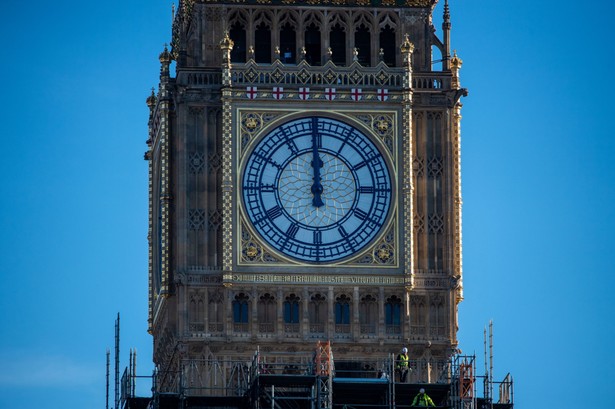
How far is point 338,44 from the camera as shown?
9950cm

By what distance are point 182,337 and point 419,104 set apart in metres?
7.59

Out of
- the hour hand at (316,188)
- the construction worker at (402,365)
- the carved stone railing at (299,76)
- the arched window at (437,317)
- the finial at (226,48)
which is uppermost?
the finial at (226,48)

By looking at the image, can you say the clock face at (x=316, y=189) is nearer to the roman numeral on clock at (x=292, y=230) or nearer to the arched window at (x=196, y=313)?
the roman numeral on clock at (x=292, y=230)

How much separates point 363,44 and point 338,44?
561 millimetres

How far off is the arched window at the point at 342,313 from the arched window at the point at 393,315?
0.83 m

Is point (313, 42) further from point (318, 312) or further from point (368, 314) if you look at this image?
point (368, 314)

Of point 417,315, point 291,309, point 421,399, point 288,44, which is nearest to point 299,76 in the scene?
point 288,44

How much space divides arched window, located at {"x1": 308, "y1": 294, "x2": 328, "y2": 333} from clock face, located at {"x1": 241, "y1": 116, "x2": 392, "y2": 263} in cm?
86

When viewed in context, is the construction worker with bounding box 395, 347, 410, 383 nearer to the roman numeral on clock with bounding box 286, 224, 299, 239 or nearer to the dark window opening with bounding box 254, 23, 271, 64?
the roman numeral on clock with bounding box 286, 224, 299, 239

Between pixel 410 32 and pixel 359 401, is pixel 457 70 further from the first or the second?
pixel 359 401

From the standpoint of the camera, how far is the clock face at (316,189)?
3829 inches

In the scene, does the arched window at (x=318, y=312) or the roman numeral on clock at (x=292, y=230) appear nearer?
the arched window at (x=318, y=312)

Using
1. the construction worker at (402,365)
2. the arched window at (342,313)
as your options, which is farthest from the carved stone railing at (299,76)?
the construction worker at (402,365)

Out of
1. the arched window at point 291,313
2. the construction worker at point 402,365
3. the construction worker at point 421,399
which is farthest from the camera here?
the arched window at point 291,313
